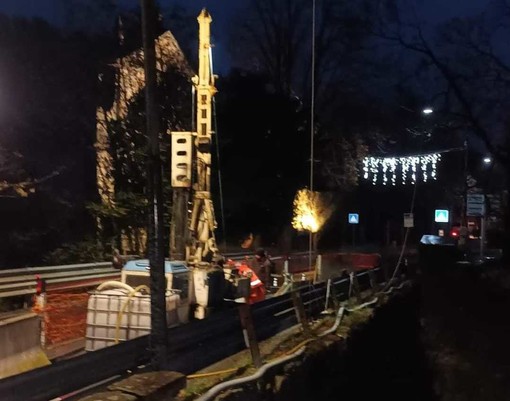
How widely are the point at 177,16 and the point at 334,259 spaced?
1146 cm

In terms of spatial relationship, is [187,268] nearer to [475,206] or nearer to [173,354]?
[173,354]

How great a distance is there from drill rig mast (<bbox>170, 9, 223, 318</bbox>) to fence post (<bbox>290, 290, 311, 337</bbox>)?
2204 mm

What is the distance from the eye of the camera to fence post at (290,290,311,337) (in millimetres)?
10995

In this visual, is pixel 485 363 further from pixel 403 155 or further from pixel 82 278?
pixel 403 155

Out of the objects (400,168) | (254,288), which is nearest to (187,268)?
(254,288)

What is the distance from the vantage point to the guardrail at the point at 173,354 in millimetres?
5352

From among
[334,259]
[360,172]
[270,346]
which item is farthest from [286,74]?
[270,346]

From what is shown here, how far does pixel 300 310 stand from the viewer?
11266 mm

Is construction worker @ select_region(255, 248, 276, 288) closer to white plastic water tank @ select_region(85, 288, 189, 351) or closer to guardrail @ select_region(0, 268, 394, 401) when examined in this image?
guardrail @ select_region(0, 268, 394, 401)

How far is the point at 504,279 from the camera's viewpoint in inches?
981

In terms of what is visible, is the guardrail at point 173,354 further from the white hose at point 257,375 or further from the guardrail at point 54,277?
the guardrail at point 54,277

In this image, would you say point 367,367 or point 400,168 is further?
point 400,168

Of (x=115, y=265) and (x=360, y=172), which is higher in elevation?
(x=360, y=172)

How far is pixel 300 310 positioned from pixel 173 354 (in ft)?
13.5
